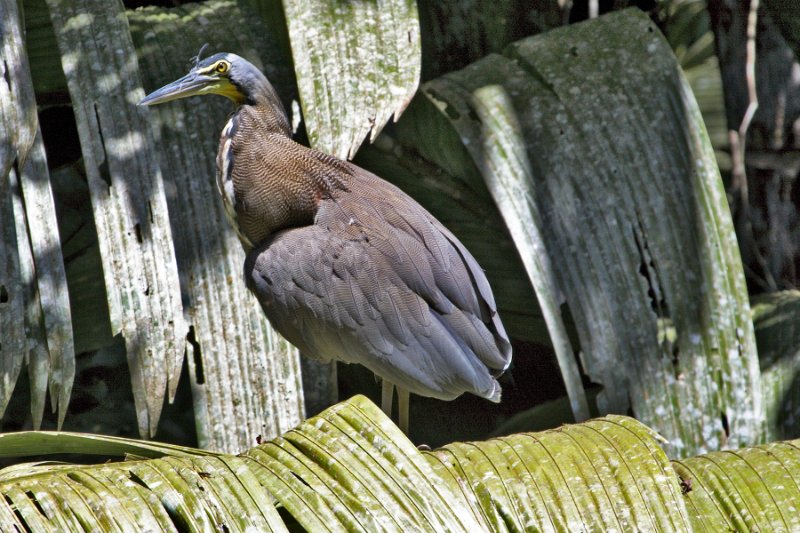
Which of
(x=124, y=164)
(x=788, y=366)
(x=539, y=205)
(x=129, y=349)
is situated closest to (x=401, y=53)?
(x=539, y=205)

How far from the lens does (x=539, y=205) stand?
2723 mm

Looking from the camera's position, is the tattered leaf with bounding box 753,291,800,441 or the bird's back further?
the tattered leaf with bounding box 753,291,800,441

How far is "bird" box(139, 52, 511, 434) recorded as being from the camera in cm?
249

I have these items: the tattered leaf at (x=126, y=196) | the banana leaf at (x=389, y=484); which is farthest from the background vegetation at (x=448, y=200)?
the banana leaf at (x=389, y=484)

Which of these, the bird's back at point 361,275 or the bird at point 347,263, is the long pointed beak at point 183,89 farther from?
the bird's back at point 361,275

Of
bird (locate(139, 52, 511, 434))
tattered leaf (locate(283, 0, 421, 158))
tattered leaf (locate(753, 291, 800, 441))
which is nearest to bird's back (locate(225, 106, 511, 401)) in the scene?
bird (locate(139, 52, 511, 434))

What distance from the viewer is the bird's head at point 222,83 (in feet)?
8.64

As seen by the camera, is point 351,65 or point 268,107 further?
point 268,107

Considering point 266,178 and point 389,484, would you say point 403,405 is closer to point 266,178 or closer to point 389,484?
point 266,178

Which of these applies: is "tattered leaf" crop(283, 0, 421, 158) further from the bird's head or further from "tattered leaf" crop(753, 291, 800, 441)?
"tattered leaf" crop(753, 291, 800, 441)

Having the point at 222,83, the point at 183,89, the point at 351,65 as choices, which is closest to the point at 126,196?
the point at 183,89

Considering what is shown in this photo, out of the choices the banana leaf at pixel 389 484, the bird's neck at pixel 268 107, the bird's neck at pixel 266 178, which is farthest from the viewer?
the bird's neck at pixel 268 107

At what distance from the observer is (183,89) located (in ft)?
8.71

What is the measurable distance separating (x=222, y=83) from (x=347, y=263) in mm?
638
